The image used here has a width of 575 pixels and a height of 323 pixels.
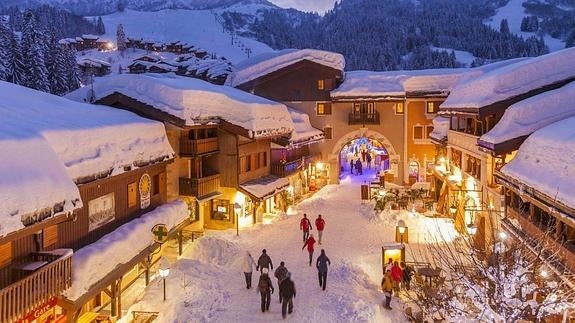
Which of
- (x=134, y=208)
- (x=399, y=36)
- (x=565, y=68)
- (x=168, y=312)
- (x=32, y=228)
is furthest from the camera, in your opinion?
(x=399, y=36)

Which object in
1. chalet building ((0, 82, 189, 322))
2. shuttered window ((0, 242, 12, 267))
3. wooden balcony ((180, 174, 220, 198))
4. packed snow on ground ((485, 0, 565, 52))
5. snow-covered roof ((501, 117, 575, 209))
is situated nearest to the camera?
chalet building ((0, 82, 189, 322))

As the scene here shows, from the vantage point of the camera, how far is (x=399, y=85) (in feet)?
141

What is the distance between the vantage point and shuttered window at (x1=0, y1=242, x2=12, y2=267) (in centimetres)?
1119

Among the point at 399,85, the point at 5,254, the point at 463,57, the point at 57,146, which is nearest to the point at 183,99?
the point at 57,146

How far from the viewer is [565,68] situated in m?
20.5

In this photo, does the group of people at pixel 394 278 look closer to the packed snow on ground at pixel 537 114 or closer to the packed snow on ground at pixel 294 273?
the packed snow on ground at pixel 294 273

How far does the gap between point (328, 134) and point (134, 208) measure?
26.8 m

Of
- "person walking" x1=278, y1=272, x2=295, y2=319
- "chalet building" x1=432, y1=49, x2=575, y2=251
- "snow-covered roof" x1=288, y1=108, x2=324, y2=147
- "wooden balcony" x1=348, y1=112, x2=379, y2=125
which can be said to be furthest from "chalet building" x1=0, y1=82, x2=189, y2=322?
"wooden balcony" x1=348, y1=112, x2=379, y2=125

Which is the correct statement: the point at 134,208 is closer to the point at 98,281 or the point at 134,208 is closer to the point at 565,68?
the point at 98,281

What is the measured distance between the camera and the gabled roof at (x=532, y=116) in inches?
719

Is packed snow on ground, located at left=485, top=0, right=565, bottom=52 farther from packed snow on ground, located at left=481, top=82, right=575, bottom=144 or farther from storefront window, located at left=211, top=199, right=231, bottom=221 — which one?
storefront window, located at left=211, top=199, right=231, bottom=221

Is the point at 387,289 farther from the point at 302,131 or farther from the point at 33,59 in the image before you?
the point at 33,59

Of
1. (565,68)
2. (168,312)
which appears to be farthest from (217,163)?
(565,68)

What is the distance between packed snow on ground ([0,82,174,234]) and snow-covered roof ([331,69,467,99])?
2443cm
